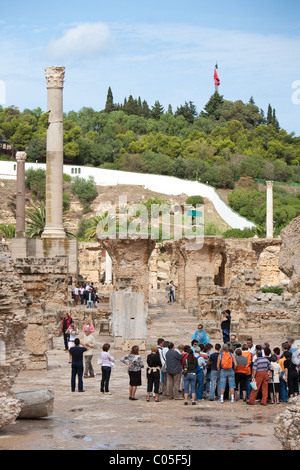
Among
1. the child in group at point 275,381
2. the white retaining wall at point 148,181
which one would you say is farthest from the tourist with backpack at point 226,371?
the white retaining wall at point 148,181

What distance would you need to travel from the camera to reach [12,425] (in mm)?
8742

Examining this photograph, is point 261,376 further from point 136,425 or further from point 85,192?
point 85,192

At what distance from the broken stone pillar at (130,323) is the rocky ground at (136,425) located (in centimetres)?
447

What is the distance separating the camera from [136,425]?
905cm

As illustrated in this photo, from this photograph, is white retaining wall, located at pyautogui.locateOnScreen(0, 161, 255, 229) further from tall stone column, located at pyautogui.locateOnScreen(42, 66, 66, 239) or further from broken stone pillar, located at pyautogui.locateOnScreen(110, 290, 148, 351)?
broken stone pillar, located at pyautogui.locateOnScreen(110, 290, 148, 351)

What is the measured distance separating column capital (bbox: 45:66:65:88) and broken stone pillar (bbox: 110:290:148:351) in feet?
39.1

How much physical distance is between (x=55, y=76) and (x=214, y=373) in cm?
1793

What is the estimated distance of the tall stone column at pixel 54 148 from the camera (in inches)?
1066

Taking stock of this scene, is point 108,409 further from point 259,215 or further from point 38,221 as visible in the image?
point 259,215

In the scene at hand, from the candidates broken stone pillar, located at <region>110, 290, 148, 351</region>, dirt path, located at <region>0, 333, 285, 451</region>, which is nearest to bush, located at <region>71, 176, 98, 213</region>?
broken stone pillar, located at <region>110, 290, 148, 351</region>

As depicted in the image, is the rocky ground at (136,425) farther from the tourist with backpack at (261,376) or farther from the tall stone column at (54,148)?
the tall stone column at (54,148)

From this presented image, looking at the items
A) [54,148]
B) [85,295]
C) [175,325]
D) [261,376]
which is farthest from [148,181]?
[261,376]

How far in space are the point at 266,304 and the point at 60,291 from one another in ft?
18.8

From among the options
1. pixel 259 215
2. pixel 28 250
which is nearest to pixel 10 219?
pixel 259 215
